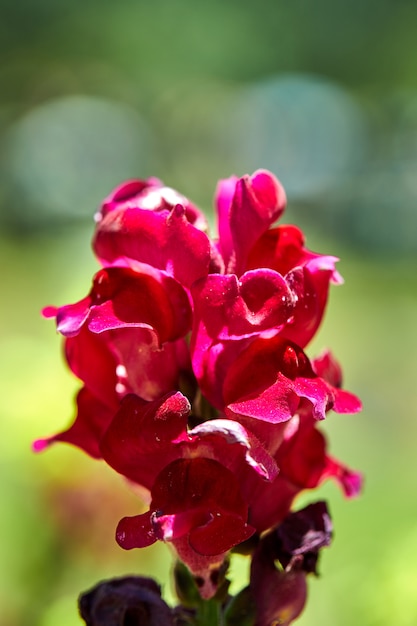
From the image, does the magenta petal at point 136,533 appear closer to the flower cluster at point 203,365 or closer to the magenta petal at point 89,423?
the flower cluster at point 203,365

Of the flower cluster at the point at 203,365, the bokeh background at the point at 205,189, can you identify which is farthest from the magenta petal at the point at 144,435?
the bokeh background at the point at 205,189

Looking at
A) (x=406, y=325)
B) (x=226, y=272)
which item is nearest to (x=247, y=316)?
(x=226, y=272)

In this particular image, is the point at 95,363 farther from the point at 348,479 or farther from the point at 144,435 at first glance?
the point at 348,479

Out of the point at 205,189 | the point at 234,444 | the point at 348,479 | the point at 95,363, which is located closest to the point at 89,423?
the point at 95,363

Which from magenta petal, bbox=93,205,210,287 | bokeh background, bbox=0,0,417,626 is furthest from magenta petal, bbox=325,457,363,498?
bokeh background, bbox=0,0,417,626

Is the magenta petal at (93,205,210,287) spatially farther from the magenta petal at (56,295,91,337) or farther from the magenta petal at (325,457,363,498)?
the magenta petal at (325,457,363,498)

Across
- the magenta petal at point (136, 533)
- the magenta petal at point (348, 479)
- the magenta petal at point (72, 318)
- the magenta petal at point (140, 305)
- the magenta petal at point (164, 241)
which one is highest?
the magenta petal at point (164, 241)

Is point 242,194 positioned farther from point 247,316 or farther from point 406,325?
point 406,325
